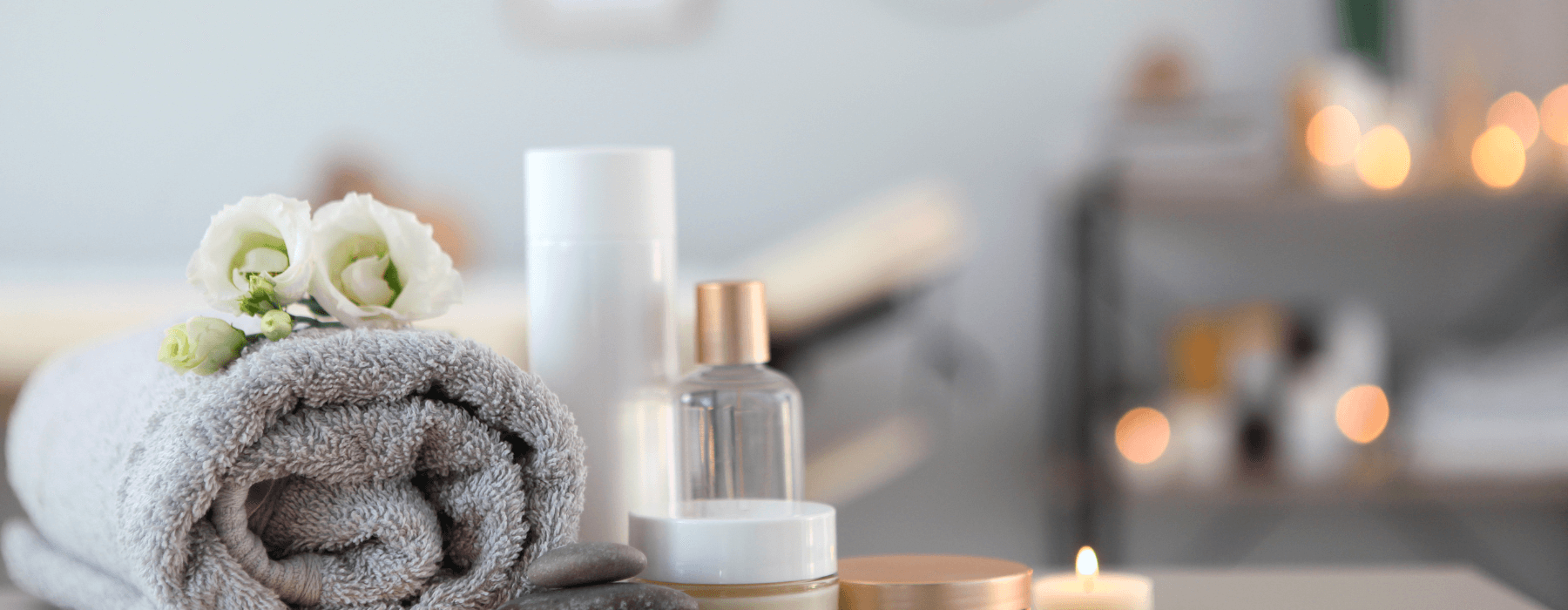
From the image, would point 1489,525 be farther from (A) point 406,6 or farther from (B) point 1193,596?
(A) point 406,6

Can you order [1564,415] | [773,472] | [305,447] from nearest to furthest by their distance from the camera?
[305,447], [773,472], [1564,415]

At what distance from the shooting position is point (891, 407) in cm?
182

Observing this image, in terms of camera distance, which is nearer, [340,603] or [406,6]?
[340,603]

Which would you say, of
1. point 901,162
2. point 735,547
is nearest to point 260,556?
point 735,547

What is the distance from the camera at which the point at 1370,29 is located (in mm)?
1698

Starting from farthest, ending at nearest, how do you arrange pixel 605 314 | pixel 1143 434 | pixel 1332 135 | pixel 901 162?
1. pixel 901 162
2. pixel 1143 434
3. pixel 1332 135
4. pixel 605 314

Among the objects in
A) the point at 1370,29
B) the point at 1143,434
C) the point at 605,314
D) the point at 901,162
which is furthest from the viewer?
the point at 901,162

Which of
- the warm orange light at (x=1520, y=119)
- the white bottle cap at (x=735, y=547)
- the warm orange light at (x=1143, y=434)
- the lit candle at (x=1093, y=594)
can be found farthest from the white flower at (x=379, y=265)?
the warm orange light at (x=1520, y=119)

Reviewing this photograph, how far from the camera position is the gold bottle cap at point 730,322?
1.46ft

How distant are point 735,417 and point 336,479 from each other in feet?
0.50

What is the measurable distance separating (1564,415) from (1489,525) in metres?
0.44

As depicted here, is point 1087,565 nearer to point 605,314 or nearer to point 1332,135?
point 605,314

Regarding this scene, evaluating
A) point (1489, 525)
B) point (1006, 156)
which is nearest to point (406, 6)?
point (1006, 156)

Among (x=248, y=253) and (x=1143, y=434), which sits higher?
(x=248, y=253)
